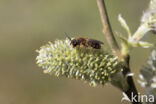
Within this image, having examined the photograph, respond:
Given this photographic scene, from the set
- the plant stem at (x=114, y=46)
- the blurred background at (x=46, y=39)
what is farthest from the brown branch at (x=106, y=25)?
the blurred background at (x=46, y=39)

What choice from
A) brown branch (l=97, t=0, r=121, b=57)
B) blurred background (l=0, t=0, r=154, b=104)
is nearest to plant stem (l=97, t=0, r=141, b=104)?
brown branch (l=97, t=0, r=121, b=57)

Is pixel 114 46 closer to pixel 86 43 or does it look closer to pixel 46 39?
pixel 86 43

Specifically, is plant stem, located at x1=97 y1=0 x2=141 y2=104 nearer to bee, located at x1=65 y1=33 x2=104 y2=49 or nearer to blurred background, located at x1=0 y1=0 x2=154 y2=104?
bee, located at x1=65 y1=33 x2=104 y2=49

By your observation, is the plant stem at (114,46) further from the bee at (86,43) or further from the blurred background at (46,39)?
the blurred background at (46,39)

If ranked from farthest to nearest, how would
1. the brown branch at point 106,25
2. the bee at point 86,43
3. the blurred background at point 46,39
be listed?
1. the blurred background at point 46,39
2. the bee at point 86,43
3. the brown branch at point 106,25

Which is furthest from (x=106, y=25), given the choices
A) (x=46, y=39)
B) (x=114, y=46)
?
(x=46, y=39)

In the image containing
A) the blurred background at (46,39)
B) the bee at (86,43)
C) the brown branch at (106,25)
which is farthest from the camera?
the blurred background at (46,39)

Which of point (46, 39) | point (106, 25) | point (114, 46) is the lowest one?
point (114, 46)

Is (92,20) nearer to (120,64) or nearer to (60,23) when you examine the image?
(60,23)
